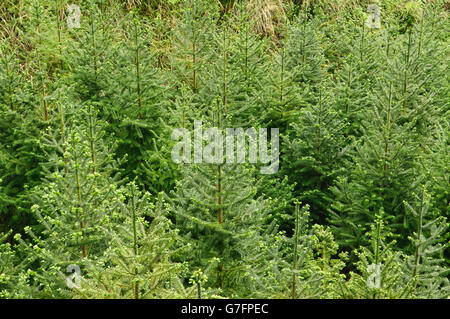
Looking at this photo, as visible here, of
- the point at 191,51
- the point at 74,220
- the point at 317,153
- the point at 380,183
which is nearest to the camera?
the point at 74,220

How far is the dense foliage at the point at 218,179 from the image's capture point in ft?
12.6

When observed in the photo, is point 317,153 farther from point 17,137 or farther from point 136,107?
point 17,137

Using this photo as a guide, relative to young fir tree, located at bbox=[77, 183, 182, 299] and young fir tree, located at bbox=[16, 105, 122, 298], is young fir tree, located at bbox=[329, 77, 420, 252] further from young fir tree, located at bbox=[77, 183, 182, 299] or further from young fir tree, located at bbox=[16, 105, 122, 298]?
young fir tree, located at bbox=[16, 105, 122, 298]

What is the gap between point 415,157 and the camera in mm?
5727

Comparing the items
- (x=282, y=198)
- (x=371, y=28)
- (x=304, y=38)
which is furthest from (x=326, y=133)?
(x=371, y=28)

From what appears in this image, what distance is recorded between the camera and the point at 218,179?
4.34 metres

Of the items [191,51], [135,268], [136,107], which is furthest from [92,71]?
[135,268]

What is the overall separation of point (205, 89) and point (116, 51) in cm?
144

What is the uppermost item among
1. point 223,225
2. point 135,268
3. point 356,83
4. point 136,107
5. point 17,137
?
point 356,83

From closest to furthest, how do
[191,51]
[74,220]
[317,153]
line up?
1. [74,220]
2. [317,153]
3. [191,51]

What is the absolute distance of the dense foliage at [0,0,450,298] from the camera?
12.6ft

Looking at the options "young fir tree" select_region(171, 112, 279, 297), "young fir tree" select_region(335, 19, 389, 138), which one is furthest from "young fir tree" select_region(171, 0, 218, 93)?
"young fir tree" select_region(171, 112, 279, 297)

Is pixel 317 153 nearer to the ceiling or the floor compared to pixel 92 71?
nearer to the floor

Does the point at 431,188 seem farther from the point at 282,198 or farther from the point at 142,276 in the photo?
the point at 142,276
